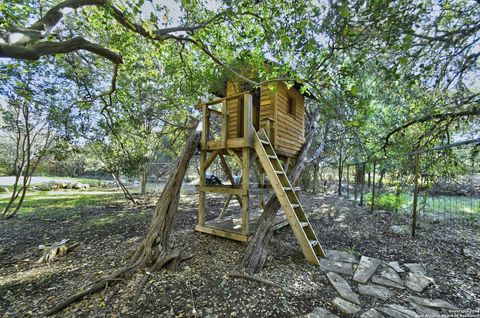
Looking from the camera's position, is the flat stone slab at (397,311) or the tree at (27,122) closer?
the flat stone slab at (397,311)

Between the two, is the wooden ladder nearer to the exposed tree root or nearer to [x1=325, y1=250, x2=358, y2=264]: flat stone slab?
[x1=325, y1=250, x2=358, y2=264]: flat stone slab

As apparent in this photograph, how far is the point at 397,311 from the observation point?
91.4 inches

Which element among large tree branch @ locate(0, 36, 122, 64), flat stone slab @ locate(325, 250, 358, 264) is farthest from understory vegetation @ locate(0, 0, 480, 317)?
flat stone slab @ locate(325, 250, 358, 264)

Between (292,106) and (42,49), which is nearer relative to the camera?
(42,49)

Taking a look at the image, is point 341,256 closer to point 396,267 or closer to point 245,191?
point 396,267

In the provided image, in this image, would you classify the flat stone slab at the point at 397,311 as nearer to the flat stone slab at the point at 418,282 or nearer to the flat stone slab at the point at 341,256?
the flat stone slab at the point at 418,282

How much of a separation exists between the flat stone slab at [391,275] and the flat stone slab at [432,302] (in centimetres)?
38

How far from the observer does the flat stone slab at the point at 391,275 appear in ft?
9.89

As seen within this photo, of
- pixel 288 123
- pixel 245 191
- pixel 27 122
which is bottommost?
pixel 245 191

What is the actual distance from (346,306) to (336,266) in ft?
3.71

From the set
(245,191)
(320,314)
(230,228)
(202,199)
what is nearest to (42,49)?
(245,191)

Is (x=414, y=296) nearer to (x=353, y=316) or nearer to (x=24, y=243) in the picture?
(x=353, y=316)

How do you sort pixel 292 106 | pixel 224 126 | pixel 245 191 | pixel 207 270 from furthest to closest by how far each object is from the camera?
pixel 292 106
pixel 224 126
pixel 245 191
pixel 207 270

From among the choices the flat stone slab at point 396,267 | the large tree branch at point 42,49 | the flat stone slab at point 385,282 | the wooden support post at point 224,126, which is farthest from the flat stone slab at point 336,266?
the large tree branch at point 42,49
